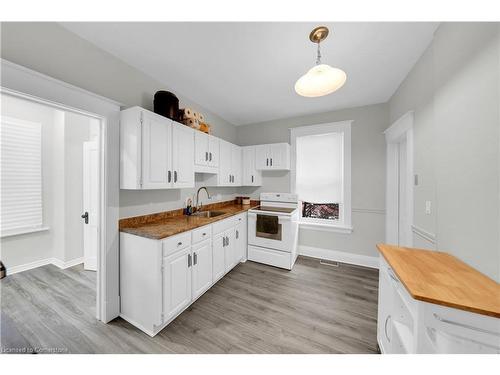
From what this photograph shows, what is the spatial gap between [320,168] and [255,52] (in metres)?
2.29

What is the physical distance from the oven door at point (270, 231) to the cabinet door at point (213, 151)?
110 cm

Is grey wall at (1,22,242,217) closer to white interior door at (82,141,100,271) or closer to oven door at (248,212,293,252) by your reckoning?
white interior door at (82,141,100,271)

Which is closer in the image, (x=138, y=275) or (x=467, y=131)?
(x=467, y=131)

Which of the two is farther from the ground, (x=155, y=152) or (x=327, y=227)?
(x=155, y=152)

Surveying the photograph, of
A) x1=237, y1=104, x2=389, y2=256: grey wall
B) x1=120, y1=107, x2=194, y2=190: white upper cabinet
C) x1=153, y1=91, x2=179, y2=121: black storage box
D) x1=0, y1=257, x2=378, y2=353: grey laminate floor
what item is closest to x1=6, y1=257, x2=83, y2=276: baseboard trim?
x1=0, y1=257, x2=378, y2=353: grey laminate floor

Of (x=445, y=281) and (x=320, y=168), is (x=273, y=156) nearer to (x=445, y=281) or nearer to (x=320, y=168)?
(x=320, y=168)

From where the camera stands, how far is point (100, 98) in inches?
62.6

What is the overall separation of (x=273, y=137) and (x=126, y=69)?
259 cm

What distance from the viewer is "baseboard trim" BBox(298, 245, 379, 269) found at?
2874 mm

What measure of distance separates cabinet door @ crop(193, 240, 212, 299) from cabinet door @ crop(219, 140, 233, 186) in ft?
4.05

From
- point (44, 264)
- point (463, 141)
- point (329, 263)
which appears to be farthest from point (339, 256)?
point (44, 264)

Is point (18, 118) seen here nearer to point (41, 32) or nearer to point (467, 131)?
point (41, 32)

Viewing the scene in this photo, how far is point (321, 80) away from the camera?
1261mm

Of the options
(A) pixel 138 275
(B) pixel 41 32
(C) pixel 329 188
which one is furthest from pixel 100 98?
(C) pixel 329 188
